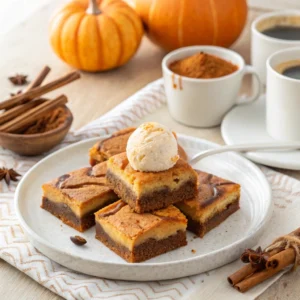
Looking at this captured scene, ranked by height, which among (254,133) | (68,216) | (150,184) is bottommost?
(254,133)

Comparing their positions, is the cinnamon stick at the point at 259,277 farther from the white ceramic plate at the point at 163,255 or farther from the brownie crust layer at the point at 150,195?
the brownie crust layer at the point at 150,195

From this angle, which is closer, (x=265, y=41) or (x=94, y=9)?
(x=265, y=41)

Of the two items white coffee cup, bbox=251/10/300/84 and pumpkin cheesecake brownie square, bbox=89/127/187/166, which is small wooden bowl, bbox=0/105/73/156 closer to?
pumpkin cheesecake brownie square, bbox=89/127/187/166

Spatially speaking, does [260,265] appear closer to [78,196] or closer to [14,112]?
[78,196]

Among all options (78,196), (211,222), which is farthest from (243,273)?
(78,196)

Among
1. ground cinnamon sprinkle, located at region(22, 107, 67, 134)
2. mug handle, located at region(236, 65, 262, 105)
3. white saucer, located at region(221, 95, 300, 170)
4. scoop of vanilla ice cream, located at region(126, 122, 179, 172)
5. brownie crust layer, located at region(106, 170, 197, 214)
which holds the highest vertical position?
scoop of vanilla ice cream, located at region(126, 122, 179, 172)

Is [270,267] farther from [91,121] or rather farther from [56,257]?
[91,121]

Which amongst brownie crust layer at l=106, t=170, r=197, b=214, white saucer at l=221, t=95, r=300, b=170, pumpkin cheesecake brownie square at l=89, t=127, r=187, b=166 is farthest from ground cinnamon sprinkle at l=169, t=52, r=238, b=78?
brownie crust layer at l=106, t=170, r=197, b=214
